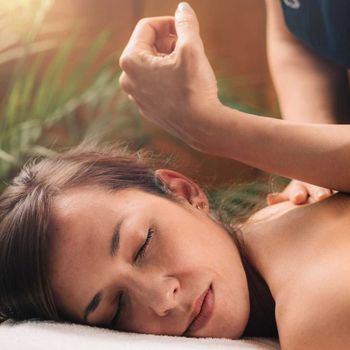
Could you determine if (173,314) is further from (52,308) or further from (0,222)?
(0,222)

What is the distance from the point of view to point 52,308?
36.7 inches

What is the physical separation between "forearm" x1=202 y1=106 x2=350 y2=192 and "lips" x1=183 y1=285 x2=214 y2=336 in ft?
0.60

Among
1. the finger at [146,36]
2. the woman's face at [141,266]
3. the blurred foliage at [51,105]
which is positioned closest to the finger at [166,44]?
the finger at [146,36]

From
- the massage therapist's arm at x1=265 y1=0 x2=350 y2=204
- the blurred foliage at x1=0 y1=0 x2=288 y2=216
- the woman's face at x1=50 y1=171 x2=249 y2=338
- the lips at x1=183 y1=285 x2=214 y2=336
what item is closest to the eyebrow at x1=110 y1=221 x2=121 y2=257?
the woman's face at x1=50 y1=171 x2=249 y2=338

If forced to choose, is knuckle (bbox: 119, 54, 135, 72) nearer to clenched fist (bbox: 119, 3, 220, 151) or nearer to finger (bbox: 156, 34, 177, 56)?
clenched fist (bbox: 119, 3, 220, 151)

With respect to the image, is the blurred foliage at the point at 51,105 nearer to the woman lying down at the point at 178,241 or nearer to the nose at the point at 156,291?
the woman lying down at the point at 178,241

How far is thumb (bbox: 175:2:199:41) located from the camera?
0.91 meters

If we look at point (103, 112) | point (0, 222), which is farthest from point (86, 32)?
point (0, 222)

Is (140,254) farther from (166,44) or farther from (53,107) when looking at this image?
(53,107)

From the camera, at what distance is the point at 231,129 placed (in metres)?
0.88

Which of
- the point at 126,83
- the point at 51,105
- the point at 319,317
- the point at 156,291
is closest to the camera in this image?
the point at 319,317

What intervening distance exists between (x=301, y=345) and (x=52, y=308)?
36 centimetres

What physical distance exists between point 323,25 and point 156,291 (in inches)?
25.9

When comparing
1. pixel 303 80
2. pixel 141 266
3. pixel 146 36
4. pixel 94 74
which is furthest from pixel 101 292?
pixel 94 74
